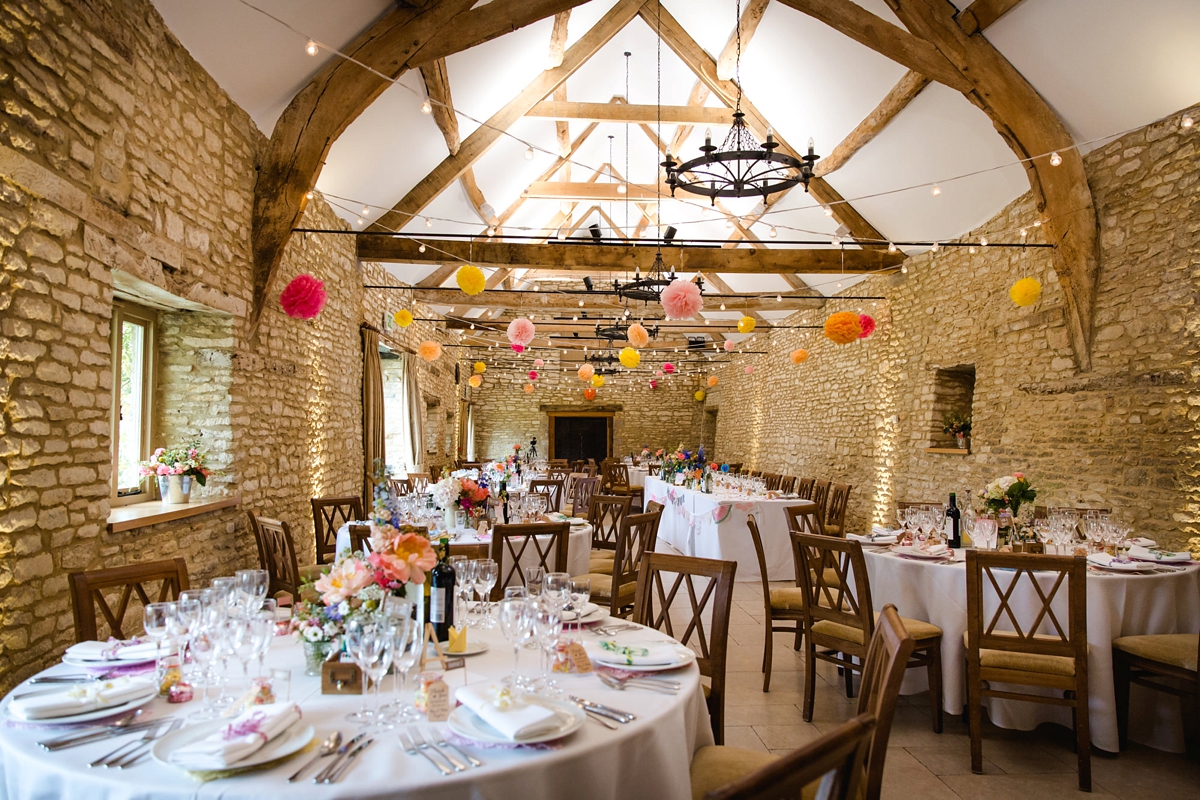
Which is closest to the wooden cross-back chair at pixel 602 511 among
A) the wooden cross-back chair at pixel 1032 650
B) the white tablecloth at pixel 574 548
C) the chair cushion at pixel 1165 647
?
the white tablecloth at pixel 574 548

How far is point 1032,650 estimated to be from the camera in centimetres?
308

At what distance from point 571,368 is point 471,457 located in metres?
3.73

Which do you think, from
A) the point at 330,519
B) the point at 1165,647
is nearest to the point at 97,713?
the point at 1165,647

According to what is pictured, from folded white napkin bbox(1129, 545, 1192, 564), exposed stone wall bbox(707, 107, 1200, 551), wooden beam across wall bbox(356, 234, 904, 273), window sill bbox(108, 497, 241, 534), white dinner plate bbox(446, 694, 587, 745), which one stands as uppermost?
wooden beam across wall bbox(356, 234, 904, 273)

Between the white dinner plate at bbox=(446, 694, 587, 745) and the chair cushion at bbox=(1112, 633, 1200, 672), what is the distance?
2995mm

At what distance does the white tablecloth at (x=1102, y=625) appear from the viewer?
10.5 ft

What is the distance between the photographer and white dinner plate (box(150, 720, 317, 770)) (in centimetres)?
139

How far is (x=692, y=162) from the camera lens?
426cm

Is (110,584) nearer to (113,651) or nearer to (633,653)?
(113,651)

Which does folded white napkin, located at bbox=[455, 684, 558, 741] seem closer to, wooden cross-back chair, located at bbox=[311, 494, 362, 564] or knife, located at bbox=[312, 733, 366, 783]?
A: knife, located at bbox=[312, 733, 366, 783]

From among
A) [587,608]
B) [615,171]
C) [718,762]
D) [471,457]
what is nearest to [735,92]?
[615,171]

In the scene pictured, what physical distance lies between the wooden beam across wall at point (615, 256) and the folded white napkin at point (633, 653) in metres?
6.45

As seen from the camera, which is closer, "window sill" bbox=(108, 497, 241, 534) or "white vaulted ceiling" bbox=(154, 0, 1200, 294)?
"window sill" bbox=(108, 497, 241, 534)

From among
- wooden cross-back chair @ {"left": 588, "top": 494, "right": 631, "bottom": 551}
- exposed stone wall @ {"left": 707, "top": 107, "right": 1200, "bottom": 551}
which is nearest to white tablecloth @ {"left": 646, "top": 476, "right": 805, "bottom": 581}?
wooden cross-back chair @ {"left": 588, "top": 494, "right": 631, "bottom": 551}
